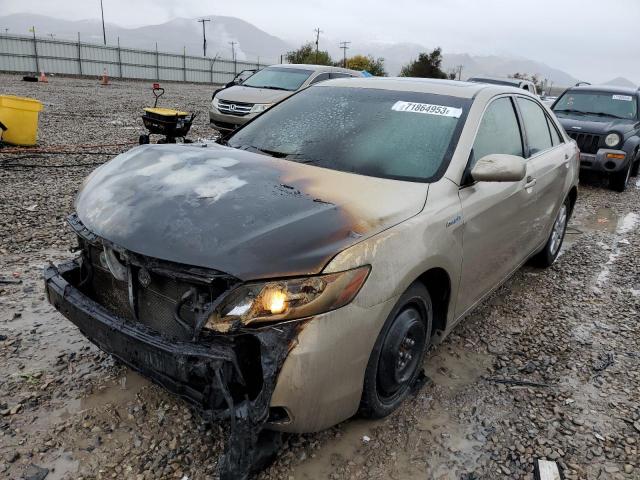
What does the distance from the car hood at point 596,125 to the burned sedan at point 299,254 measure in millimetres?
6345

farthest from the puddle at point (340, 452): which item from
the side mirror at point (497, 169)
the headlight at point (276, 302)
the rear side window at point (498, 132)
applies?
the rear side window at point (498, 132)

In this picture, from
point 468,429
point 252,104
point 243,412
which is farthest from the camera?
point 252,104

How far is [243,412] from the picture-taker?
191cm

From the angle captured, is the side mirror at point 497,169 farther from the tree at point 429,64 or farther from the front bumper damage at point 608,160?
the tree at point 429,64

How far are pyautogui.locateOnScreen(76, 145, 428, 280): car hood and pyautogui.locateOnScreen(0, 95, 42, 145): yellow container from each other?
6.77 metres

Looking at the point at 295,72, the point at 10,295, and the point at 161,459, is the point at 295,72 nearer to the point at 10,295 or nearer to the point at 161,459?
the point at 10,295

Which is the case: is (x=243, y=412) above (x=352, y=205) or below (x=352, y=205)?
below

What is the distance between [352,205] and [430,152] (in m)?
0.82

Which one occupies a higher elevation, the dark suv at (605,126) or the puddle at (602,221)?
the dark suv at (605,126)

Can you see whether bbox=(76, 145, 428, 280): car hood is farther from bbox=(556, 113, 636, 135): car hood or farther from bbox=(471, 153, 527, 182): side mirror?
bbox=(556, 113, 636, 135): car hood

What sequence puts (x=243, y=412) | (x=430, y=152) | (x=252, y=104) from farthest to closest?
(x=252, y=104)
(x=430, y=152)
(x=243, y=412)

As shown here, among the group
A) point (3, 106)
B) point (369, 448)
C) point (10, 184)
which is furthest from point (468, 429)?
point (3, 106)

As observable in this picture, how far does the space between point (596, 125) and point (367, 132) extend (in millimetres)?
7475

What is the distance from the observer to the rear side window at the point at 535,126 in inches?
152
